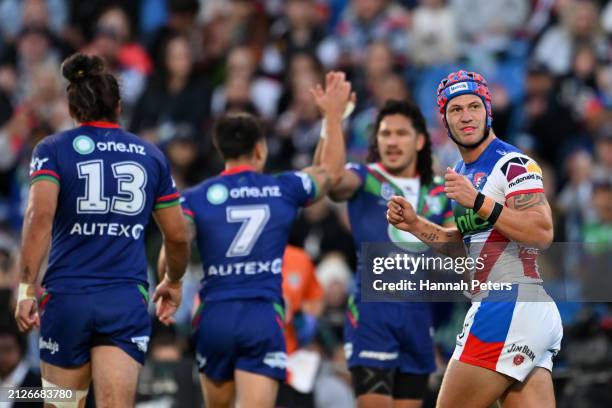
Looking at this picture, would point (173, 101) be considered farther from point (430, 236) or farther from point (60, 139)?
point (430, 236)

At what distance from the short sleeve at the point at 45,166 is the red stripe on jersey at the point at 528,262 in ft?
9.69

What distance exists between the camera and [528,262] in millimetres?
7625

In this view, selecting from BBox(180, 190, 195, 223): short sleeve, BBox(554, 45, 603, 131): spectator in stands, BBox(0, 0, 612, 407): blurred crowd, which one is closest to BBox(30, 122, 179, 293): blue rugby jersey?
BBox(180, 190, 195, 223): short sleeve

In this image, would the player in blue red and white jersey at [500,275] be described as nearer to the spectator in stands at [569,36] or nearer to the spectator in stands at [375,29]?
the spectator in stands at [569,36]

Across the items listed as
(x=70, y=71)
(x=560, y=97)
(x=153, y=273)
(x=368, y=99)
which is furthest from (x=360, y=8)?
(x=70, y=71)

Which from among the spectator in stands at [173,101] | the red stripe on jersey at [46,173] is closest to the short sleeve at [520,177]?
the red stripe on jersey at [46,173]

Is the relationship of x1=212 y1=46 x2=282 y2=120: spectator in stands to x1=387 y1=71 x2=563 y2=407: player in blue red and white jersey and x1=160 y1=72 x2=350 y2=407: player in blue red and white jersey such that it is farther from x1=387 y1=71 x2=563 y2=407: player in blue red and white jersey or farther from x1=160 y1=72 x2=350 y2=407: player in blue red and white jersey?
x1=387 y1=71 x2=563 y2=407: player in blue red and white jersey

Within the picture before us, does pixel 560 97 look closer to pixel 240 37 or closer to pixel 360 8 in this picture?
pixel 360 8

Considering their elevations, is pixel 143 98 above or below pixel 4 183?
above

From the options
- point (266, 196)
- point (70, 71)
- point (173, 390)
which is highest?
point (70, 71)

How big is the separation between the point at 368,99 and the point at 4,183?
4.85 metres

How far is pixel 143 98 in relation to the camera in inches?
654

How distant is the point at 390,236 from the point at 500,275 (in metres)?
2.25

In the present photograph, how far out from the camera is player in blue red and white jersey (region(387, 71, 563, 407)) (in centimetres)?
734
